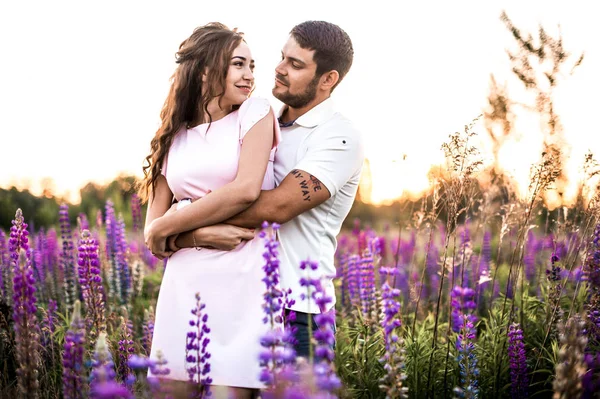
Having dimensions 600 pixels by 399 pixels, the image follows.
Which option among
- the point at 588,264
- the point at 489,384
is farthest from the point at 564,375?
the point at 588,264

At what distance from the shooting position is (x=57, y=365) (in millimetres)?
5527

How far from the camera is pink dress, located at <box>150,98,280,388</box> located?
11.5 feet

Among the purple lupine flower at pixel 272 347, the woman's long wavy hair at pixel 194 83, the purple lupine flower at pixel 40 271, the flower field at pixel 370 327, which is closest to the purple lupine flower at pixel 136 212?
the flower field at pixel 370 327

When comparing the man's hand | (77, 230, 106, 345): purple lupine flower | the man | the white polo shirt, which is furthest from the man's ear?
(77, 230, 106, 345): purple lupine flower

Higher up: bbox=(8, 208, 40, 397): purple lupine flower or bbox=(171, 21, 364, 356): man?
bbox=(171, 21, 364, 356): man

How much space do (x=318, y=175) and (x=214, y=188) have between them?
639mm

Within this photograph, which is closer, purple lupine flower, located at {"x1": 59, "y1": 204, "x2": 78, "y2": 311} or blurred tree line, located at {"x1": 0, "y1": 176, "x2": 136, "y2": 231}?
purple lupine flower, located at {"x1": 59, "y1": 204, "x2": 78, "y2": 311}

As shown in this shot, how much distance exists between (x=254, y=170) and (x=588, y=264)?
9.27 feet

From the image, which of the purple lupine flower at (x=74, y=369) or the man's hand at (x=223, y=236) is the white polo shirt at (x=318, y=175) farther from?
the purple lupine flower at (x=74, y=369)

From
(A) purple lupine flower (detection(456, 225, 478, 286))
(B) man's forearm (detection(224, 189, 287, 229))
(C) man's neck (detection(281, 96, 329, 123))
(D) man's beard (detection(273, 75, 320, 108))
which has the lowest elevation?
(A) purple lupine flower (detection(456, 225, 478, 286))

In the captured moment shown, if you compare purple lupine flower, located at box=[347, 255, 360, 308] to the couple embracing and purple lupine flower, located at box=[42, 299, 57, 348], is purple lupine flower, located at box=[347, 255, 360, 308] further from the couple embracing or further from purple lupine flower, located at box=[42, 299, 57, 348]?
purple lupine flower, located at box=[42, 299, 57, 348]

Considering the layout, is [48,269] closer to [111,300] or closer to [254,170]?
[111,300]

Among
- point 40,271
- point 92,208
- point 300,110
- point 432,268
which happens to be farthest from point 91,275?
point 92,208

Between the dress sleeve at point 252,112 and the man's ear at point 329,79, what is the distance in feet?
2.31
